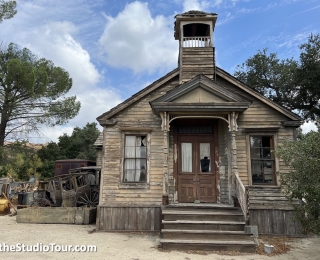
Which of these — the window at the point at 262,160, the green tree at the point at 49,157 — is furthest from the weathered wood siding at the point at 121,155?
the green tree at the point at 49,157

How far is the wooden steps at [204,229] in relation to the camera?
246 inches

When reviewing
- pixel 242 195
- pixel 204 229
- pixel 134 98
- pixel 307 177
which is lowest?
pixel 204 229

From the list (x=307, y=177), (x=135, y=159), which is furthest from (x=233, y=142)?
(x=135, y=159)

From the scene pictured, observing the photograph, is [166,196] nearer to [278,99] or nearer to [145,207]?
[145,207]

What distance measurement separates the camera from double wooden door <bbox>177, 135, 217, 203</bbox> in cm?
898

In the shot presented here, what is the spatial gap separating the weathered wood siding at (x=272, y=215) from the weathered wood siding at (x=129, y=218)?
10.5 ft

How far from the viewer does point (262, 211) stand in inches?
324

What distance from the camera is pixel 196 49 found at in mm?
10047

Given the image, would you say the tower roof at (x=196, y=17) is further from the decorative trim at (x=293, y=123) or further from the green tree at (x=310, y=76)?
the green tree at (x=310, y=76)

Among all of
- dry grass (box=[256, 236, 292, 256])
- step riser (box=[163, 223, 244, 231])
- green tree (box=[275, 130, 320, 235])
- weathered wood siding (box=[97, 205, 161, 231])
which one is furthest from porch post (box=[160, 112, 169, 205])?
green tree (box=[275, 130, 320, 235])

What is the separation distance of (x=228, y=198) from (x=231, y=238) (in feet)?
7.56

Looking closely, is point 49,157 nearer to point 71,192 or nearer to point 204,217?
point 71,192

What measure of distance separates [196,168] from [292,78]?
50.6 feet

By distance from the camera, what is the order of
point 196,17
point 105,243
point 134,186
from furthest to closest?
point 196,17, point 134,186, point 105,243
